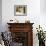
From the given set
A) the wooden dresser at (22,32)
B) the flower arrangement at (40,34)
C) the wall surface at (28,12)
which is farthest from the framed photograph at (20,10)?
the flower arrangement at (40,34)

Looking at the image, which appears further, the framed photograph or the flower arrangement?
the framed photograph

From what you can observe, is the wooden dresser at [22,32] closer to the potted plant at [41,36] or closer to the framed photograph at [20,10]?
the potted plant at [41,36]

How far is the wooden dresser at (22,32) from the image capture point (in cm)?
582

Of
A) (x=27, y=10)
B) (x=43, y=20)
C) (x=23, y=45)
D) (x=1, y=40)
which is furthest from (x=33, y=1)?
(x=1, y=40)

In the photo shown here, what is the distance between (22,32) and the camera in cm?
591

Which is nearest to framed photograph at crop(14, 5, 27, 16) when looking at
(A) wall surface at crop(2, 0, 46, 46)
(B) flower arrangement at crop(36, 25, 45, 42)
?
(A) wall surface at crop(2, 0, 46, 46)

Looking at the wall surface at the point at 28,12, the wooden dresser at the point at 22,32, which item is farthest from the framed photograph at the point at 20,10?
the wooden dresser at the point at 22,32

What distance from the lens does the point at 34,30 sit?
19.9 feet

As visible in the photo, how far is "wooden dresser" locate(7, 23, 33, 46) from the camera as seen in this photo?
5824 mm

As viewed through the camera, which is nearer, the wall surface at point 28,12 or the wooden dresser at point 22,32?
the wooden dresser at point 22,32

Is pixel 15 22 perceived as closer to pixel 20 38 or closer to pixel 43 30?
pixel 20 38

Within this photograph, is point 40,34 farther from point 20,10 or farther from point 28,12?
point 20,10

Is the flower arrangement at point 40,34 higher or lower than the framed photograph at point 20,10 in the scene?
lower

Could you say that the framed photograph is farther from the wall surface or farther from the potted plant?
the potted plant
